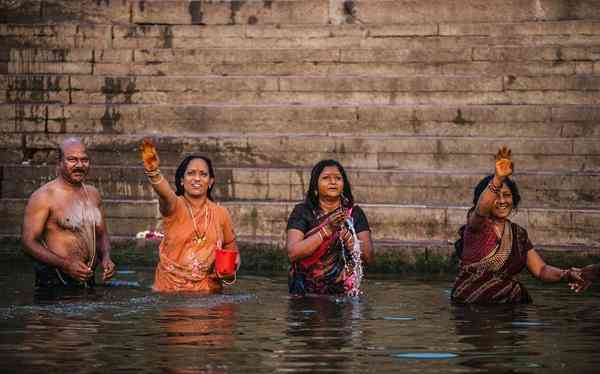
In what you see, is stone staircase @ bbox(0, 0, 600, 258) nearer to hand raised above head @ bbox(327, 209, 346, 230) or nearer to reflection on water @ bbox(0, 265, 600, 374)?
reflection on water @ bbox(0, 265, 600, 374)

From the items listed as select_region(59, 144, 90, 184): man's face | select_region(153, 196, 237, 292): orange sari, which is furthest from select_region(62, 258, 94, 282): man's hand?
select_region(59, 144, 90, 184): man's face

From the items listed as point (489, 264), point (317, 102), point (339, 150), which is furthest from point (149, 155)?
point (317, 102)

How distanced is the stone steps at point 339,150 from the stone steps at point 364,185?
449mm

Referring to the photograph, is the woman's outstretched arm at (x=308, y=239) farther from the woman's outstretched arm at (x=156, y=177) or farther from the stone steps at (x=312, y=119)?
the stone steps at (x=312, y=119)

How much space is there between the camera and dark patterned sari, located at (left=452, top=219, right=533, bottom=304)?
807 centimetres

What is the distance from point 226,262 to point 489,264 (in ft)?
5.42

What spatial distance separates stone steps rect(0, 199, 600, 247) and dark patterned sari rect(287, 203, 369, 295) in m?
2.38

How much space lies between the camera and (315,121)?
13.1 meters

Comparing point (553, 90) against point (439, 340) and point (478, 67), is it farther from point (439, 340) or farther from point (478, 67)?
point (439, 340)

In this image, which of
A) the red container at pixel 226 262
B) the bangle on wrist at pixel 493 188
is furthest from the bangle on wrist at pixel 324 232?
the bangle on wrist at pixel 493 188

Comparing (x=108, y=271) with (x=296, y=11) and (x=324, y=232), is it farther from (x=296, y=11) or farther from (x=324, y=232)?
(x=296, y=11)

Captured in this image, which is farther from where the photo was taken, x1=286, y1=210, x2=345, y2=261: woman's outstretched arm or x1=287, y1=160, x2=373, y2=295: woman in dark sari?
x1=287, y1=160, x2=373, y2=295: woman in dark sari

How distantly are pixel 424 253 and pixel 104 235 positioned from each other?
9.12 feet

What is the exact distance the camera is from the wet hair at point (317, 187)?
837 centimetres
